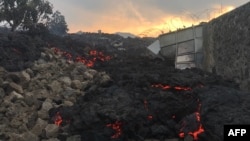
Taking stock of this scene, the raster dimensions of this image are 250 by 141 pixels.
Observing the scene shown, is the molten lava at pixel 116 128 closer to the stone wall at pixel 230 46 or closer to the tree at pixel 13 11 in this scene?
the stone wall at pixel 230 46

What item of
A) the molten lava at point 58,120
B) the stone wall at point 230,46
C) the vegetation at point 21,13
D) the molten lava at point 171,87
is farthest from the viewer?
the vegetation at point 21,13

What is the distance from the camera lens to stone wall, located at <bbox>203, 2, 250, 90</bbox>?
579 inches

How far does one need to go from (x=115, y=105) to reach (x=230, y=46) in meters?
6.59

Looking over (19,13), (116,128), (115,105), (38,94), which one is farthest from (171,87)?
(19,13)

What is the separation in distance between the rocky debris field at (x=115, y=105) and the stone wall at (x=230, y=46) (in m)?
0.84

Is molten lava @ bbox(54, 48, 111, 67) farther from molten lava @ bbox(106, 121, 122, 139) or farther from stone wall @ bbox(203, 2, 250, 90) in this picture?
molten lava @ bbox(106, 121, 122, 139)

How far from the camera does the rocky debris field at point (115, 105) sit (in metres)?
11.0

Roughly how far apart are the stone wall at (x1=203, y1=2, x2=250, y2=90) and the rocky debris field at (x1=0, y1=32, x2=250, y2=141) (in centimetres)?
84

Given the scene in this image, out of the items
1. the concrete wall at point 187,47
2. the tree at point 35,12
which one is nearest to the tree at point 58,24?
the tree at point 35,12

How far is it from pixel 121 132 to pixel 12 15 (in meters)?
17.5

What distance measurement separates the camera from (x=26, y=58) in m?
17.9

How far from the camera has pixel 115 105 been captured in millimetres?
12461

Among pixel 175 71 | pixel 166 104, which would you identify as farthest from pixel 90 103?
pixel 175 71

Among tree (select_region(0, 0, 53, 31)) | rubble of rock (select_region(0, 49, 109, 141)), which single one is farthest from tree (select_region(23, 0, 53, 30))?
rubble of rock (select_region(0, 49, 109, 141))
